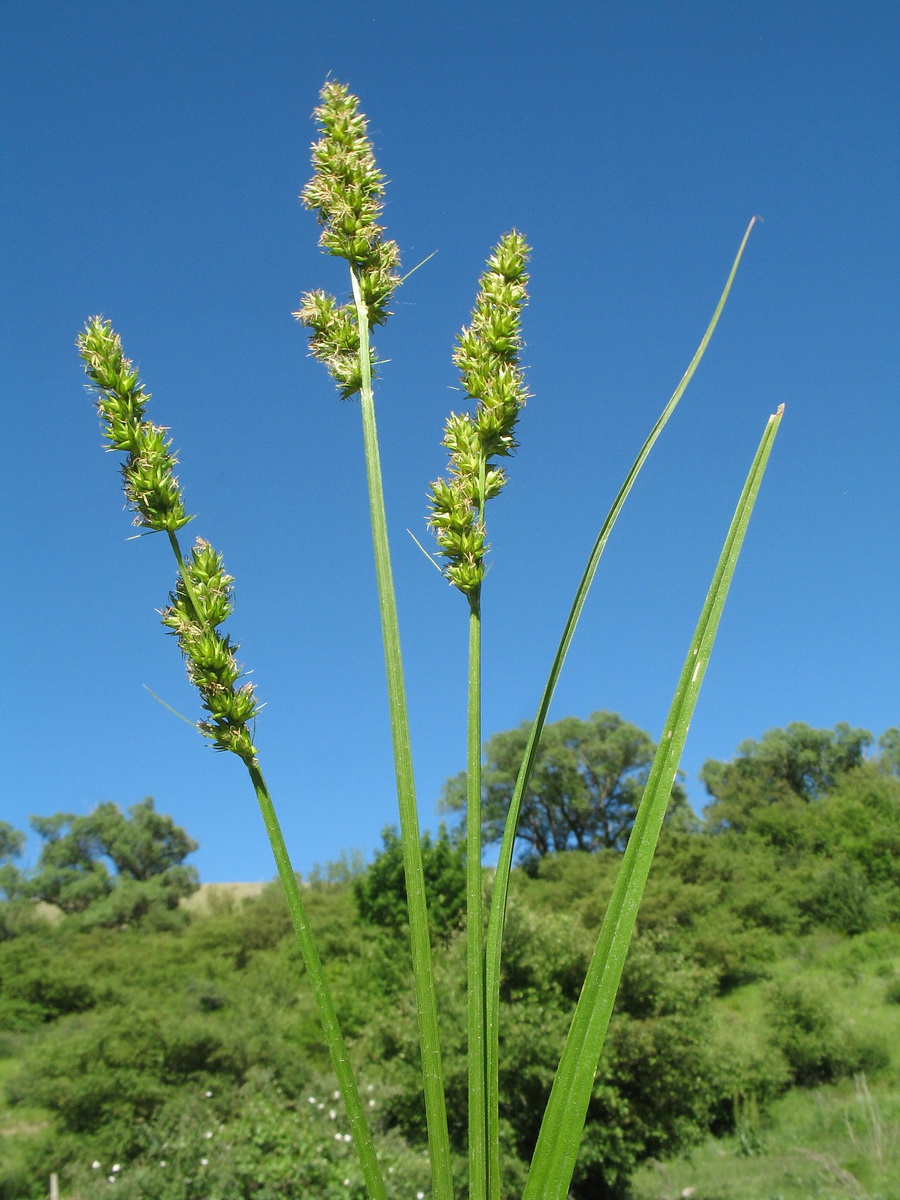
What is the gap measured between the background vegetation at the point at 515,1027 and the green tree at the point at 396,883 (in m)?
0.14

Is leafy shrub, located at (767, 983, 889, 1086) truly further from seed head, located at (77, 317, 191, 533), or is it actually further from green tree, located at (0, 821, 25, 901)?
green tree, located at (0, 821, 25, 901)

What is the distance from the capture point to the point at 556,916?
78.1 ft

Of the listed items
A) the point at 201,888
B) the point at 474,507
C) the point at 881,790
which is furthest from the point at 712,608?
the point at 201,888

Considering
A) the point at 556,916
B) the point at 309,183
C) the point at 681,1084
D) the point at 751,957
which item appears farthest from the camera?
the point at 751,957

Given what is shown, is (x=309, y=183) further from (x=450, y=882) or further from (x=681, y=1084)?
(x=450, y=882)

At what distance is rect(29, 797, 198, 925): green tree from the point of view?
152 feet

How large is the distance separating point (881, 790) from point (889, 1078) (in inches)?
916

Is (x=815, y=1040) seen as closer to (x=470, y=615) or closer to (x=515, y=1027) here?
(x=515, y=1027)

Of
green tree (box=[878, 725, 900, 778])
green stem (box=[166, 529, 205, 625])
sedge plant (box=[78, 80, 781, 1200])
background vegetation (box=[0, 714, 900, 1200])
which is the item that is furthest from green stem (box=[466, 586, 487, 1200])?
green tree (box=[878, 725, 900, 778])

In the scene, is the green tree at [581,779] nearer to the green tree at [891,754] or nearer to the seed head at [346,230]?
the green tree at [891,754]

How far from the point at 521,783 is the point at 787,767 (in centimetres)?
5547

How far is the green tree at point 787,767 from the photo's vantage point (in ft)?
165

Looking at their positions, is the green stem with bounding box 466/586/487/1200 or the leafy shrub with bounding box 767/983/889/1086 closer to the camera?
the green stem with bounding box 466/586/487/1200

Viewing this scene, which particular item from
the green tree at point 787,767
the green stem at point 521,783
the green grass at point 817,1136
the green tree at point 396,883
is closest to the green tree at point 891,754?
the green tree at point 787,767
